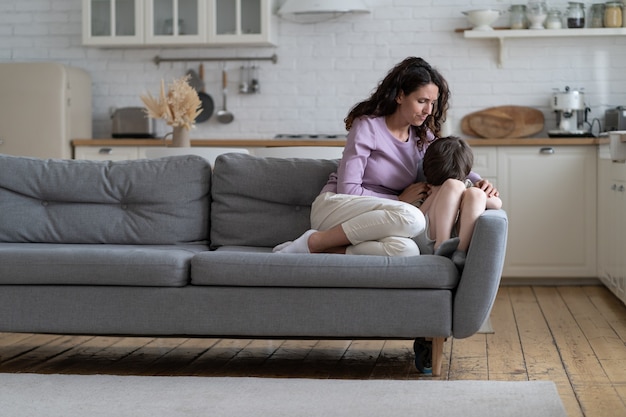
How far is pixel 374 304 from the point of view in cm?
332

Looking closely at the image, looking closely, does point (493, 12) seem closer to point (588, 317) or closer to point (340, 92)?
point (340, 92)

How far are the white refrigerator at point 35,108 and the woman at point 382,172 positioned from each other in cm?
297

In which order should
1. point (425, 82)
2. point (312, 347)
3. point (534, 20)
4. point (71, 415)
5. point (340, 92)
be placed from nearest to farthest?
point (71, 415), point (425, 82), point (312, 347), point (534, 20), point (340, 92)

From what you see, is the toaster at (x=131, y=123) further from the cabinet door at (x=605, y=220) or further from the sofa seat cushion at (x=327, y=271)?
the sofa seat cushion at (x=327, y=271)

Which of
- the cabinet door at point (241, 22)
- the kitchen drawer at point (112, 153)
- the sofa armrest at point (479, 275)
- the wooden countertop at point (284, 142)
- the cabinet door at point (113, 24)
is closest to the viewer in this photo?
the sofa armrest at point (479, 275)

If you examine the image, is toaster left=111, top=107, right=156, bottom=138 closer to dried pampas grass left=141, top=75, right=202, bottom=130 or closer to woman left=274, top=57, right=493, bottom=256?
dried pampas grass left=141, top=75, right=202, bottom=130

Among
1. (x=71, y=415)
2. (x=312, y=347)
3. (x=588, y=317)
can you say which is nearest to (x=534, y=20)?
(x=588, y=317)

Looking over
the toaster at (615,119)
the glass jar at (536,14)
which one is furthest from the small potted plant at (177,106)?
the toaster at (615,119)

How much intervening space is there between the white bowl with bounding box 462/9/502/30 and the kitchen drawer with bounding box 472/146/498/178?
2.81ft

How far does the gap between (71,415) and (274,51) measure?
13.8 feet

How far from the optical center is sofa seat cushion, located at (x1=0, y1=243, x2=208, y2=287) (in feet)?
11.2

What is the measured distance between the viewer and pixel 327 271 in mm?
3318

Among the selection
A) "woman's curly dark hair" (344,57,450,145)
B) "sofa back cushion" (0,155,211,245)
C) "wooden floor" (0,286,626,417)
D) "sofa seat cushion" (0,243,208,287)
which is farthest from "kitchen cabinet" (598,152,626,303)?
"sofa seat cushion" (0,243,208,287)

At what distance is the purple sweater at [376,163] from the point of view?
12.3ft
